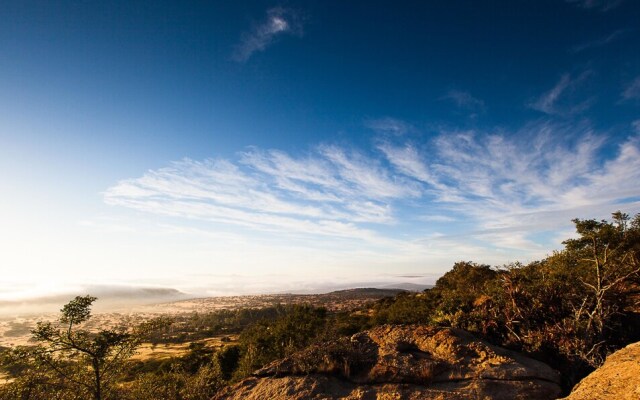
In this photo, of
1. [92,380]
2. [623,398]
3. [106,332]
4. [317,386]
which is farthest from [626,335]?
[92,380]

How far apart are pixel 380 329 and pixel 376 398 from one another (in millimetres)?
4637

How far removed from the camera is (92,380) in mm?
16047

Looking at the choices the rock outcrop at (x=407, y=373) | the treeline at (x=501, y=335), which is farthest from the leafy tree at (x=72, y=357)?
the rock outcrop at (x=407, y=373)

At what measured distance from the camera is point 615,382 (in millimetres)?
→ 7859

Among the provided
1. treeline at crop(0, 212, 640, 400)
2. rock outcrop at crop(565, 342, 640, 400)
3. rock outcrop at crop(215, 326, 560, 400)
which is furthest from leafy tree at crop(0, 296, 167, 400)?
rock outcrop at crop(565, 342, 640, 400)

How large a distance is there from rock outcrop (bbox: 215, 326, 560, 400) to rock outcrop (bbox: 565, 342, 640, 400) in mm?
1988

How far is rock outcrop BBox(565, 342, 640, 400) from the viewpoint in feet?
23.8

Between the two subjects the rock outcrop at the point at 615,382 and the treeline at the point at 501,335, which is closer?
the rock outcrop at the point at 615,382

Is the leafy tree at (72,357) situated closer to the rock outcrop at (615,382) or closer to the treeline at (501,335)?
the treeline at (501,335)

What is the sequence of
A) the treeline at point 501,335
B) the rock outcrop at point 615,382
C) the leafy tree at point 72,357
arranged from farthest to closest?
the leafy tree at point 72,357 < the treeline at point 501,335 < the rock outcrop at point 615,382

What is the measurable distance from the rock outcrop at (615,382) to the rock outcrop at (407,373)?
1988 mm

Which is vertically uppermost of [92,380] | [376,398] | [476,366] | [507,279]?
[507,279]

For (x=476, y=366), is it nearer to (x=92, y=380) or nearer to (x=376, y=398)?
(x=376, y=398)

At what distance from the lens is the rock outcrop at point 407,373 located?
401 inches
